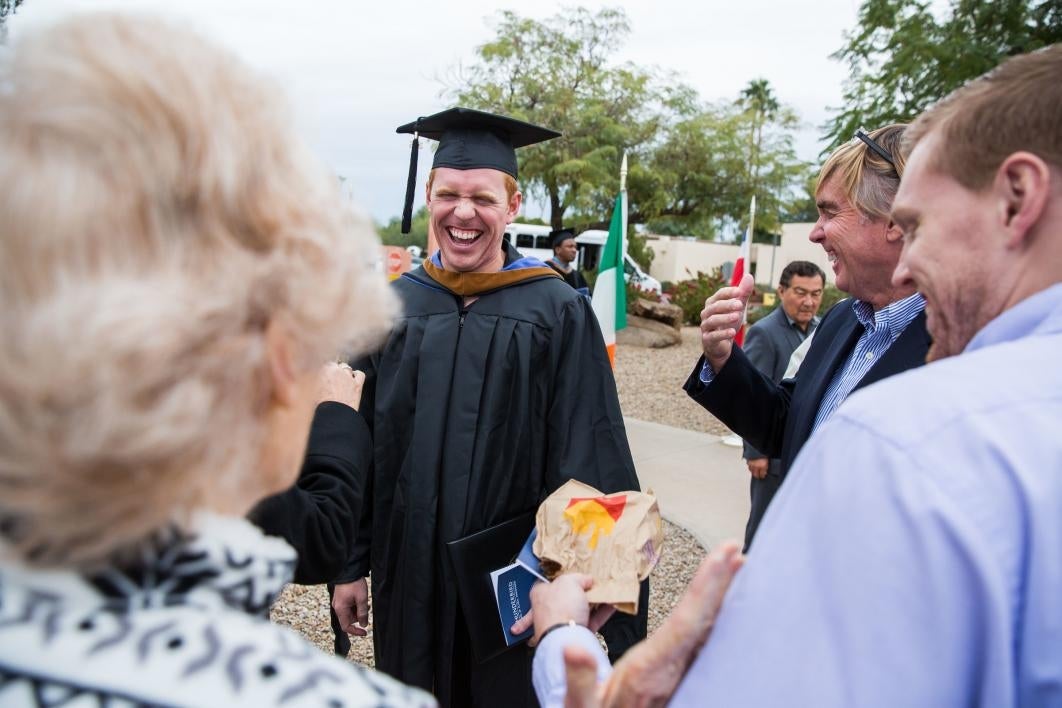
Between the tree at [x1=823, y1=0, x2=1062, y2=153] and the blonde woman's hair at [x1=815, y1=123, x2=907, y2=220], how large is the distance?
18.2ft

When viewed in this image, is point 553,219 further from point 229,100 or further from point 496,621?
point 229,100

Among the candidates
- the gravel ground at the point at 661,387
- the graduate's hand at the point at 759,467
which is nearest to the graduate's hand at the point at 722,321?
the graduate's hand at the point at 759,467

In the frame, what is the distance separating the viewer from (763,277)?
43594mm

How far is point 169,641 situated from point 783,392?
224cm

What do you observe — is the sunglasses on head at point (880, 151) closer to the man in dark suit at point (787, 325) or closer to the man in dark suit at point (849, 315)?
the man in dark suit at point (849, 315)

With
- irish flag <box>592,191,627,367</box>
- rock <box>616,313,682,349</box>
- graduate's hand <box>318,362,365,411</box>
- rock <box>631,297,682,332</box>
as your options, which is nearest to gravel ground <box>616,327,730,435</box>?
rock <box>616,313,682,349</box>

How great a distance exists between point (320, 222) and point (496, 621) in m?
1.65

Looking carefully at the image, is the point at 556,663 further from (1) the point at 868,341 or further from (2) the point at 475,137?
(2) the point at 475,137

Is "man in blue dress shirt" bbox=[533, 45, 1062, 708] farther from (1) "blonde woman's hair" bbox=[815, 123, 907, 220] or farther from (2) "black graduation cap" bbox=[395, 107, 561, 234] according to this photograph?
(2) "black graduation cap" bbox=[395, 107, 561, 234]

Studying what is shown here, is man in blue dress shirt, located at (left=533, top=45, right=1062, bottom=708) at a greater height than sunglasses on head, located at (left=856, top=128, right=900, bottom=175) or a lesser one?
lesser

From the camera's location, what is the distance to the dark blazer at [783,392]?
2148 millimetres

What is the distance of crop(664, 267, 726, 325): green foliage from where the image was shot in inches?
677

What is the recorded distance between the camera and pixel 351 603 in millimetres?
2379

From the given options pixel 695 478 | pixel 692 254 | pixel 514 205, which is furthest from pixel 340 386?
pixel 692 254
